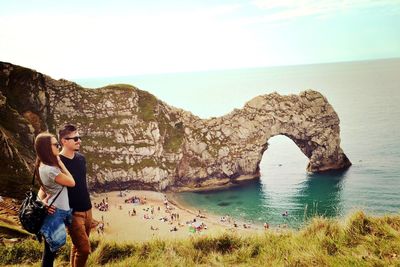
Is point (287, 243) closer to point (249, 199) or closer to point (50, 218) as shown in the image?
point (50, 218)

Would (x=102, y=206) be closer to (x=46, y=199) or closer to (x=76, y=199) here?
(x=76, y=199)

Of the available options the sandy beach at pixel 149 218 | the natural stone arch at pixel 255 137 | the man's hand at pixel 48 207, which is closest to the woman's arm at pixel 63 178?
the man's hand at pixel 48 207

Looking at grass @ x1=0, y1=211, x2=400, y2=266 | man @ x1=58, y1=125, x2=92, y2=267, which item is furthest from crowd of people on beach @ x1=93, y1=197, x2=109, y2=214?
man @ x1=58, y1=125, x2=92, y2=267

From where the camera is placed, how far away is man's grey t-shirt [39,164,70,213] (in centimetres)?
525

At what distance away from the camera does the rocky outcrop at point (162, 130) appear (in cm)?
6372

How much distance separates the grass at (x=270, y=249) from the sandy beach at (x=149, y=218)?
111 ft

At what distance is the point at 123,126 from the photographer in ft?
228

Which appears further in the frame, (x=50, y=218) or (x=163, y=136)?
(x=163, y=136)

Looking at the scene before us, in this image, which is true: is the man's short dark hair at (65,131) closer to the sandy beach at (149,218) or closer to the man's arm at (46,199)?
the man's arm at (46,199)

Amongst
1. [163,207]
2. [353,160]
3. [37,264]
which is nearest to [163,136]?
[163,207]

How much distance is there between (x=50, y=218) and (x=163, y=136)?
65978mm

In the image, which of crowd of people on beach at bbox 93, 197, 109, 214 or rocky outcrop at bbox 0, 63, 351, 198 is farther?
rocky outcrop at bbox 0, 63, 351, 198

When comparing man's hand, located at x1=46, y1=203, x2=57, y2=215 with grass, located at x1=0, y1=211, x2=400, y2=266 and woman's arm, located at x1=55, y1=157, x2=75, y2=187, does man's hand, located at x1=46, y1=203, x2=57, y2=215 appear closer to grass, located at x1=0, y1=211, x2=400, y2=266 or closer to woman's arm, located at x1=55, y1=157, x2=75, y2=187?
woman's arm, located at x1=55, y1=157, x2=75, y2=187

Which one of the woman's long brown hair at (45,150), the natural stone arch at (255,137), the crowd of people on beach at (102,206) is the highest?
the woman's long brown hair at (45,150)
